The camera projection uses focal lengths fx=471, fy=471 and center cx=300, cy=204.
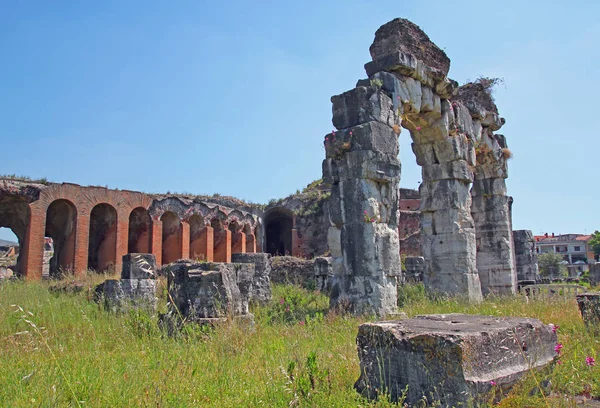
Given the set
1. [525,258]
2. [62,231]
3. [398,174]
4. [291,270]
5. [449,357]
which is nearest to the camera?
[449,357]

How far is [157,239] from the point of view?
21.8 m

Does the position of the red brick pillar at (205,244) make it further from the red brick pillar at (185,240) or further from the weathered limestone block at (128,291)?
the weathered limestone block at (128,291)

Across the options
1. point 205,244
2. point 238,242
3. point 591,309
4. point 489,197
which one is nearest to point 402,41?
point 489,197

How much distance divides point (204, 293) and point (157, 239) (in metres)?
16.4

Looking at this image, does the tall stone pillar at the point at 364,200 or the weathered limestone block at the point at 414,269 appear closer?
the tall stone pillar at the point at 364,200

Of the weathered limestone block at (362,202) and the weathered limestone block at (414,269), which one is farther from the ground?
the weathered limestone block at (362,202)

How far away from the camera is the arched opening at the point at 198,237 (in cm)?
2419

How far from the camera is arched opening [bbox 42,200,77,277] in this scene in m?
19.0

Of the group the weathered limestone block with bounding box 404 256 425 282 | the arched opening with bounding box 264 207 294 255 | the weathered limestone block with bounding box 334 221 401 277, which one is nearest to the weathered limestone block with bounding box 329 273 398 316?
the weathered limestone block with bounding box 334 221 401 277

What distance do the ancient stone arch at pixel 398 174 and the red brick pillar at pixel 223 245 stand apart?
15386 mm

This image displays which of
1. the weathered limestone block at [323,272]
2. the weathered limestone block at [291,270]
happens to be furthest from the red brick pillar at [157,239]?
the weathered limestone block at [323,272]

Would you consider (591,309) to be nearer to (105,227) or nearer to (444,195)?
(444,195)

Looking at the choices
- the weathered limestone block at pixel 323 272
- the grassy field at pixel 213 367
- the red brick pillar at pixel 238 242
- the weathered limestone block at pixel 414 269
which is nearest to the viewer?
the grassy field at pixel 213 367

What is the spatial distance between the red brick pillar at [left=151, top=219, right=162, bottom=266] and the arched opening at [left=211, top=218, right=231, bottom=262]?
3.82 metres
